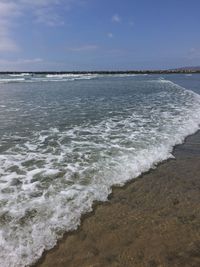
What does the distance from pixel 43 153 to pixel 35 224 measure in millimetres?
4403

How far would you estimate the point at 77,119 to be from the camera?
1577 cm

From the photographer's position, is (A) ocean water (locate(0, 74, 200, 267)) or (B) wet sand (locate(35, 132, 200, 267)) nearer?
(B) wet sand (locate(35, 132, 200, 267))

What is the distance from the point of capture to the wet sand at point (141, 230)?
481 cm

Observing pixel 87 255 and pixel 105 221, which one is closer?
pixel 87 255

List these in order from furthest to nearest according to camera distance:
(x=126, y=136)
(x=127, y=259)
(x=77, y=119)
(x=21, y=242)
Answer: (x=77, y=119) < (x=126, y=136) < (x=21, y=242) < (x=127, y=259)

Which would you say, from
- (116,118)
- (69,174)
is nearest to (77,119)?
(116,118)

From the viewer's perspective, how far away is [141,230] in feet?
18.4

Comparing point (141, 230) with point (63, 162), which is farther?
point (63, 162)

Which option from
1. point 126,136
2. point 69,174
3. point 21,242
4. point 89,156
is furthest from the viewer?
point 126,136

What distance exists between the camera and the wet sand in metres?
4.81

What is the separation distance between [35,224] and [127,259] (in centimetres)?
184

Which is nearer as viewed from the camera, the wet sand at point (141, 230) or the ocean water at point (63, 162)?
the wet sand at point (141, 230)

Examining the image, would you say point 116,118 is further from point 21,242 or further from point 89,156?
point 21,242

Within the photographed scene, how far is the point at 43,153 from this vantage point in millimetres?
9898
